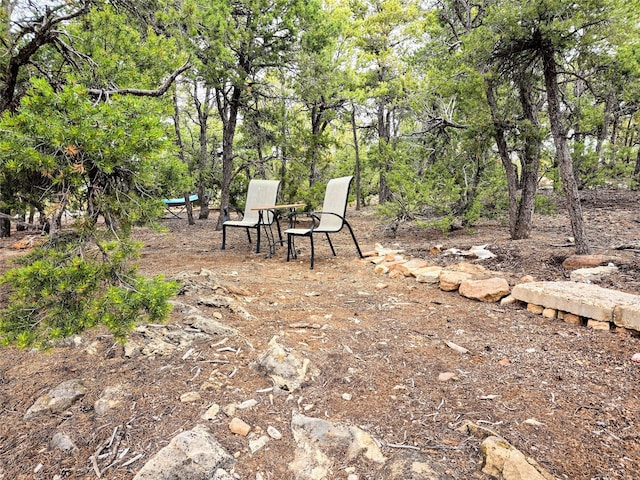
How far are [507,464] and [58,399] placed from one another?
1.82 meters

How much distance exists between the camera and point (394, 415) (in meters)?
1.45

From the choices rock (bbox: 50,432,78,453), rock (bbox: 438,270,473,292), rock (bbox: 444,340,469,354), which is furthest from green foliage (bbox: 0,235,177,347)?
rock (bbox: 438,270,473,292)

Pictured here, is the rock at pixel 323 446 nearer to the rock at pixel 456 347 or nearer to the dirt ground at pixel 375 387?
the dirt ground at pixel 375 387

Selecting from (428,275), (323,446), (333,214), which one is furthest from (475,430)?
(333,214)

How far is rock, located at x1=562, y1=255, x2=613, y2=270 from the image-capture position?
10.5ft

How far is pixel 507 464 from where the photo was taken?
1.11 m

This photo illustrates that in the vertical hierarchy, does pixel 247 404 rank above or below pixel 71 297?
below

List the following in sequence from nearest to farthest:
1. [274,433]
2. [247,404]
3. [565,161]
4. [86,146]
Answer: [86,146] < [274,433] < [247,404] < [565,161]

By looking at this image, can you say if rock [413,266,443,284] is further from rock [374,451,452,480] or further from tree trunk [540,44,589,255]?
rock [374,451,452,480]

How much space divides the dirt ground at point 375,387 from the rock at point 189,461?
6 cm

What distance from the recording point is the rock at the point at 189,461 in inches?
45.3

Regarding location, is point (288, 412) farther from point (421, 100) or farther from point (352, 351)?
point (421, 100)

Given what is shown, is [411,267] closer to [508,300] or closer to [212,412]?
[508,300]

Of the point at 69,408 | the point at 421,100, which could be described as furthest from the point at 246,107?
the point at 69,408
